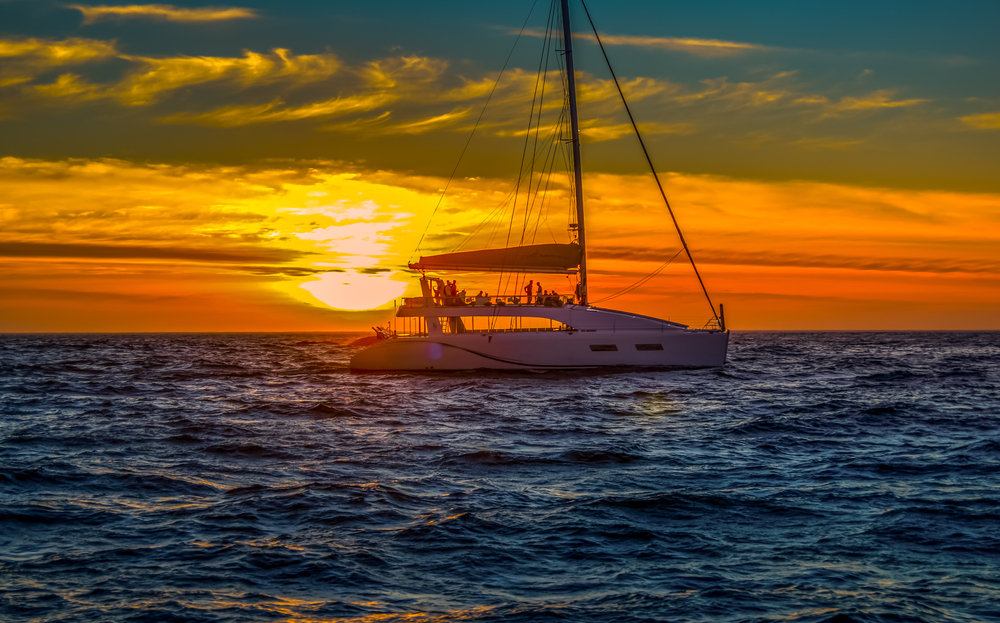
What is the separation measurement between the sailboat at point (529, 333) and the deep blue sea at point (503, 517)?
1312 cm

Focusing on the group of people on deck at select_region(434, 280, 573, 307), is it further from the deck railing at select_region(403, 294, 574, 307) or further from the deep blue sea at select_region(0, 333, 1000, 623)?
the deep blue sea at select_region(0, 333, 1000, 623)

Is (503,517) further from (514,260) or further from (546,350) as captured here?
(514,260)

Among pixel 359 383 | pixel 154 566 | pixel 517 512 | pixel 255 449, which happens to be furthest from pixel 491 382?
pixel 154 566

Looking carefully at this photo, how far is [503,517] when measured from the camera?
884 cm

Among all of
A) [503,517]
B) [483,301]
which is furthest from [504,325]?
[503,517]

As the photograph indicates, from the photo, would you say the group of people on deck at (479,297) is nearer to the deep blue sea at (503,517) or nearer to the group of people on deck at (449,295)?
the group of people on deck at (449,295)

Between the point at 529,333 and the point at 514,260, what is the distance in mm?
3700

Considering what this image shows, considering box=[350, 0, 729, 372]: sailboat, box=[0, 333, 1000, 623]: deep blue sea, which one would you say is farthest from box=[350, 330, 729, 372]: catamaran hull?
box=[0, 333, 1000, 623]: deep blue sea

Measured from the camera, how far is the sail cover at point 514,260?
112 feet

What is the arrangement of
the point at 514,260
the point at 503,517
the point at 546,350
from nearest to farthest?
the point at 503,517
the point at 546,350
the point at 514,260

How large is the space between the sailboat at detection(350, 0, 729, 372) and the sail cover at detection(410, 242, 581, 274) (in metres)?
0.04

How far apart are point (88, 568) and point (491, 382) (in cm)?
2304

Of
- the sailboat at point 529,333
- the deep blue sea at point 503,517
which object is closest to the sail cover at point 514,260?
the sailboat at point 529,333

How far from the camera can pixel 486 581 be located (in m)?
6.81
